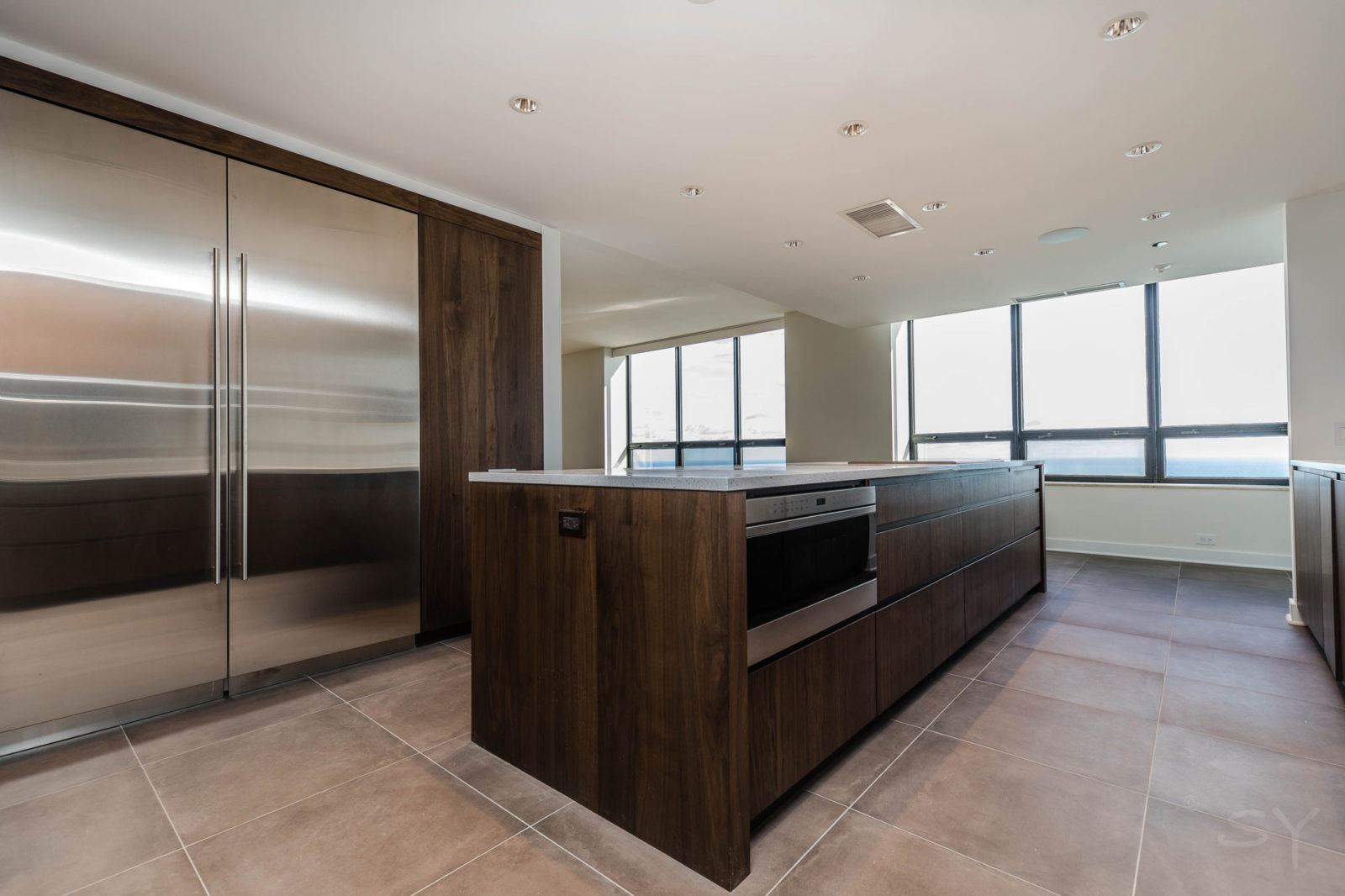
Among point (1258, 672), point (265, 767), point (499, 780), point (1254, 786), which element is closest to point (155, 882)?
point (265, 767)

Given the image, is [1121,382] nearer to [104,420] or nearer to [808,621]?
[808,621]

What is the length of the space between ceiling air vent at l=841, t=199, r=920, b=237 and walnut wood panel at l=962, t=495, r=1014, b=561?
168cm

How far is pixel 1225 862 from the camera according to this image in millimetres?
1377

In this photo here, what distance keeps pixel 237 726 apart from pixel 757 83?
313 centimetres

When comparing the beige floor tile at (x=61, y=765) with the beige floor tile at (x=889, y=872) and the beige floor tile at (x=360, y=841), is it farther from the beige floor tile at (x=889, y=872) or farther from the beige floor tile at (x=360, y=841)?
the beige floor tile at (x=889, y=872)

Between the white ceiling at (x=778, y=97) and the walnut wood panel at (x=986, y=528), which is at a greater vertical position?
the white ceiling at (x=778, y=97)

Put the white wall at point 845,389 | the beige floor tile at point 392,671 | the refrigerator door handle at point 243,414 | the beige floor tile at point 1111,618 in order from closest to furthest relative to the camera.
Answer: the refrigerator door handle at point 243,414 → the beige floor tile at point 392,671 → the beige floor tile at point 1111,618 → the white wall at point 845,389

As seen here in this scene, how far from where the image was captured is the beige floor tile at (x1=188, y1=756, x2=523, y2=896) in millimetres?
1359

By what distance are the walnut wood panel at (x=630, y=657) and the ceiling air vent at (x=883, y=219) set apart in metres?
2.81

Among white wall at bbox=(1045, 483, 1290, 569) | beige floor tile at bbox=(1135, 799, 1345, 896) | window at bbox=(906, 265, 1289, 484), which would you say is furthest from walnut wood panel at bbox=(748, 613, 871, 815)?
window at bbox=(906, 265, 1289, 484)

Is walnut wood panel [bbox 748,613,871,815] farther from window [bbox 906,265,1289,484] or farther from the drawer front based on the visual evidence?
window [bbox 906,265,1289,484]

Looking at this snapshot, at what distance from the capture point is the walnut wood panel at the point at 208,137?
6.76ft

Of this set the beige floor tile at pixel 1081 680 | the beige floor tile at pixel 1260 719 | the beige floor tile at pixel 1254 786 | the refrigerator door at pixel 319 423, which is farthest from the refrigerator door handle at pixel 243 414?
the beige floor tile at pixel 1260 719

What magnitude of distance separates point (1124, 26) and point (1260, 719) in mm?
2472
